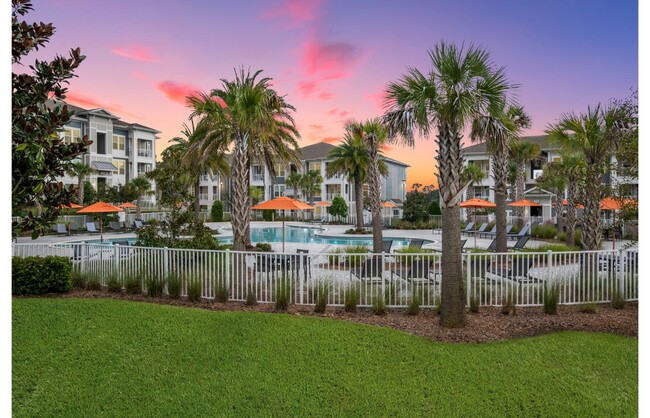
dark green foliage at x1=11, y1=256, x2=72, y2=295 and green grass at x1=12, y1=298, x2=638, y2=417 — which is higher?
dark green foliage at x1=11, y1=256, x2=72, y2=295

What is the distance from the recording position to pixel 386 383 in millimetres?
5496

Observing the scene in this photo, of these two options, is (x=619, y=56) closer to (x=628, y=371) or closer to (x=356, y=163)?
(x=628, y=371)

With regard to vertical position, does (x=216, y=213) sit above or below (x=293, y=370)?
above

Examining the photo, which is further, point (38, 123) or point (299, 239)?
point (299, 239)

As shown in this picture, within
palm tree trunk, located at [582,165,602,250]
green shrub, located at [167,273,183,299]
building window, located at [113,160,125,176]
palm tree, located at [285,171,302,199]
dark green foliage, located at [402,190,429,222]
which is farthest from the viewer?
palm tree, located at [285,171,302,199]

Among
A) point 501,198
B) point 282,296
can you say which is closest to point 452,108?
point 282,296

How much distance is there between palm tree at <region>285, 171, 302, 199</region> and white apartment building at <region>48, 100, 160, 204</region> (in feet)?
57.3

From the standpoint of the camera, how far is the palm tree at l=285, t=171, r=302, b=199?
48766 mm

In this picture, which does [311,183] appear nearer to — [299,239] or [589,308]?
[299,239]

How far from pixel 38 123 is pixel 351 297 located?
19.7 feet

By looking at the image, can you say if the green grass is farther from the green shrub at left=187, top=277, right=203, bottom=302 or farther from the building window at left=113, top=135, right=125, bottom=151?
the building window at left=113, top=135, right=125, bottom=151

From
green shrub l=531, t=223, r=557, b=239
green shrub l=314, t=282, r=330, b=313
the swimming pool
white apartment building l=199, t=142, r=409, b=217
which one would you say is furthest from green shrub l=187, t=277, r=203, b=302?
white apartment building l=199, t=142, r=409, b=217


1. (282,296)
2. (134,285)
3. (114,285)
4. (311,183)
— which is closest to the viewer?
(282,296)

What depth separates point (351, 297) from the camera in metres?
8.07
